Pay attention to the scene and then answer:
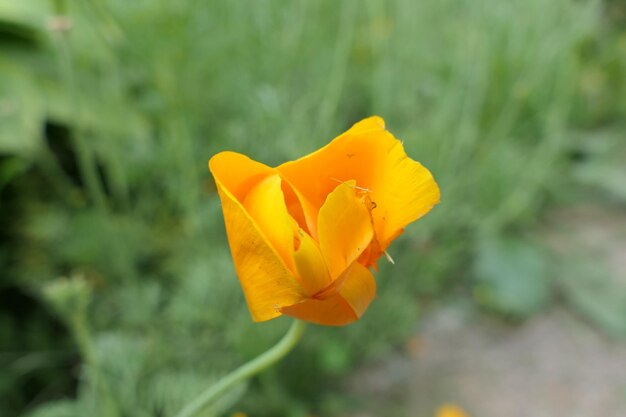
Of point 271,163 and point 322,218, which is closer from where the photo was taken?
point 322,218

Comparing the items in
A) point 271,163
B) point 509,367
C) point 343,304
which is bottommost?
point 509,367

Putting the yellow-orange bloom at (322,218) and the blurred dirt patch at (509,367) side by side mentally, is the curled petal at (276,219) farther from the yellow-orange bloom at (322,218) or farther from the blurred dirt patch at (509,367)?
the blurred dirt patch at (509,367)

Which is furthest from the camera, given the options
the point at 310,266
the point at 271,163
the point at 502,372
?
the point at 502,372

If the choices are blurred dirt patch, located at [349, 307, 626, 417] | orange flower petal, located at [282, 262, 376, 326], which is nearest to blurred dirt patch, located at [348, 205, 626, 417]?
blurred dirt patch, located at [349, 307, 626, 417]

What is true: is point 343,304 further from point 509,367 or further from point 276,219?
point 509,367

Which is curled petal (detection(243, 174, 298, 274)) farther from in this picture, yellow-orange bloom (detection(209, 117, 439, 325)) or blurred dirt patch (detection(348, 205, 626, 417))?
blurred dirt patch (detection(348, 205, 626, 417))

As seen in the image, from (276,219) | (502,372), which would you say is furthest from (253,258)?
(502,372)

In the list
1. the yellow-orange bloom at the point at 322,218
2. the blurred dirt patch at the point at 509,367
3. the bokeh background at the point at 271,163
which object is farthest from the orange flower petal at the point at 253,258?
the blurred dirt patch at the point at 509,367

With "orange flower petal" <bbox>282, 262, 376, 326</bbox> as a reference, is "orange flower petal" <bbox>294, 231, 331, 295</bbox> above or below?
above
